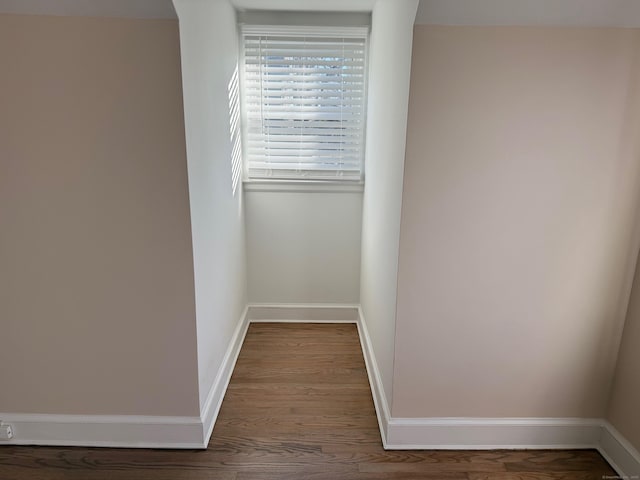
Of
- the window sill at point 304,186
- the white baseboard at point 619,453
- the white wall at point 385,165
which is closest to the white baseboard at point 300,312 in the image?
the white wall at point 385,165

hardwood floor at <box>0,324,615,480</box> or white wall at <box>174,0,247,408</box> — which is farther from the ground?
white wall at <box>174,0,247,408</box>

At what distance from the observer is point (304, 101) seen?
2867 mm

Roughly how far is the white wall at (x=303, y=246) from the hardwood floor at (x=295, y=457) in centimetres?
98

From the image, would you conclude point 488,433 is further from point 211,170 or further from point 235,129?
point 235,129

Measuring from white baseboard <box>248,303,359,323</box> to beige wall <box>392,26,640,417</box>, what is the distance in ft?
4.43

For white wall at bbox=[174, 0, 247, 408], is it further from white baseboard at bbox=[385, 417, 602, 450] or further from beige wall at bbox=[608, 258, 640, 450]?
beige wall at bbox=[608, 258, 640, 450]

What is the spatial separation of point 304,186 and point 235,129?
0.61 m

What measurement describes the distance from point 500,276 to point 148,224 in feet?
4.70

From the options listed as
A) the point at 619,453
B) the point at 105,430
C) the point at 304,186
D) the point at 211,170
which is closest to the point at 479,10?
the point at 211,170

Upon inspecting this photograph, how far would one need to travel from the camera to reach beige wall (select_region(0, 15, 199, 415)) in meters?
1.56

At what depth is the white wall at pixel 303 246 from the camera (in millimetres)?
3021

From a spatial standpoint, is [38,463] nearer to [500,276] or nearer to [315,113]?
[500,276]

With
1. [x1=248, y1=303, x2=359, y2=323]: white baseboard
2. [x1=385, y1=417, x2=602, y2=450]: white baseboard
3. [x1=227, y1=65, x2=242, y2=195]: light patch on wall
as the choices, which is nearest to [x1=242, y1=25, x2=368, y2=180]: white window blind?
[x1=227, y1=65, x2=242, y2=195]: light patch on wall

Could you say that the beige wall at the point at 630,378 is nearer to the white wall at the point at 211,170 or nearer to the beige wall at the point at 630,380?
the beige wall at the point at 630,380
